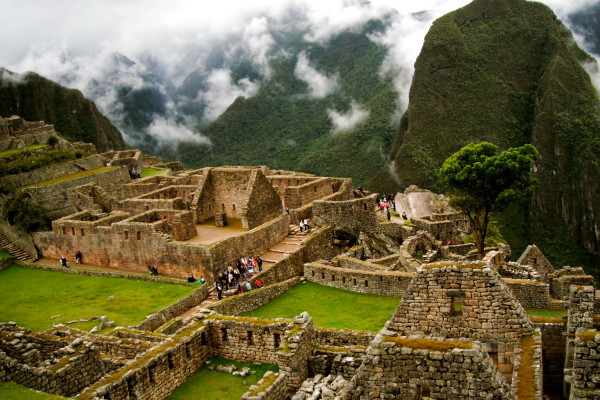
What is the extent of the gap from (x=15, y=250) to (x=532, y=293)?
24354mm

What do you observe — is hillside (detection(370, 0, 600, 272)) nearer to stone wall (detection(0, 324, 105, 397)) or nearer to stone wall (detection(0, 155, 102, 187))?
stone wall (detection(0, 155, 102, 187))

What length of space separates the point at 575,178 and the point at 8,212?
431 ft

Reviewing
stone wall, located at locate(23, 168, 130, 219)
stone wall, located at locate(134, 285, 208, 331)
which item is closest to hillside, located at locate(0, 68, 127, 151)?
stone wall, located at locate(23, 168, 130, 219)

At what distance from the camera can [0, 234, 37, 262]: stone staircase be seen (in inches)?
1085

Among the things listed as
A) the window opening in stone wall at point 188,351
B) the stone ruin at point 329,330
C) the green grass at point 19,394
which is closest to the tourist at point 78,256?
the stone ruin at point 329,330

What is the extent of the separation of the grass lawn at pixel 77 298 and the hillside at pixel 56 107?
9971 cm

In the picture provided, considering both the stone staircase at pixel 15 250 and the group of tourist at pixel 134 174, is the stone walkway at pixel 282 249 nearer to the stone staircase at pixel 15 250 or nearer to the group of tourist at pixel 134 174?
the stone staircase at pixel 15 250

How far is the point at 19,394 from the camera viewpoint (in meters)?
9.26

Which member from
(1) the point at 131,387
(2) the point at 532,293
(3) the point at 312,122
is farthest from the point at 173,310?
(3) the point at 312,122

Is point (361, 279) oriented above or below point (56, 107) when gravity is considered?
below

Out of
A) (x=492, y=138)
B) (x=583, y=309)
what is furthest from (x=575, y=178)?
(x=583, y=309)

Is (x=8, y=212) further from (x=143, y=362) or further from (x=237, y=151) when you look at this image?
(x=237, y=151)

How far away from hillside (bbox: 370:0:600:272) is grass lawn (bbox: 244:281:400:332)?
79247 millimetres

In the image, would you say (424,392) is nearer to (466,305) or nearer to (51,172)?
(466,305)
